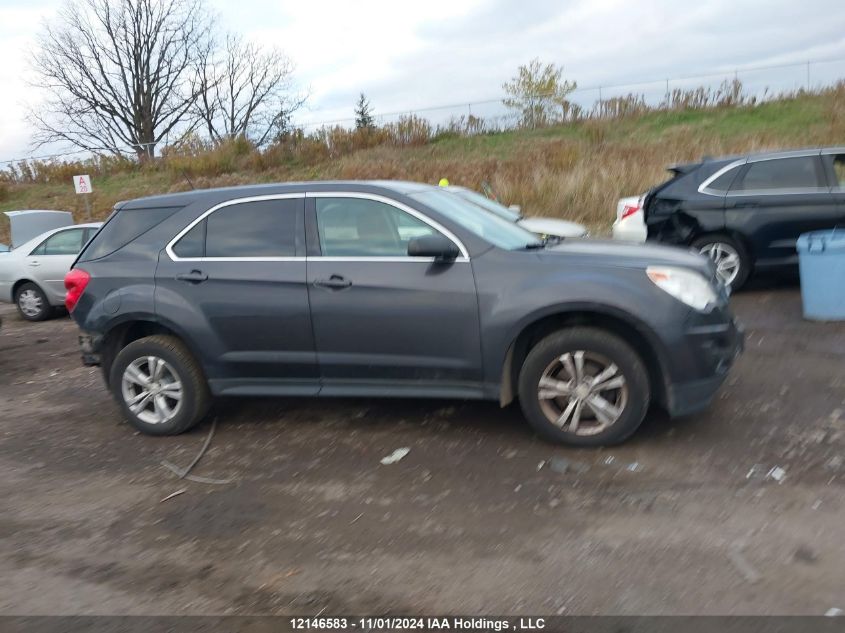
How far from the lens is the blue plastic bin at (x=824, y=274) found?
729cm

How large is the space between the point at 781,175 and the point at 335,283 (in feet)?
20.8

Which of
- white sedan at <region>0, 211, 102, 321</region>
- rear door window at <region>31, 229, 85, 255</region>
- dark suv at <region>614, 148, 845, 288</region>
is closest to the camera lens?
dark suv at <region>614, 148, 845, 288</region>

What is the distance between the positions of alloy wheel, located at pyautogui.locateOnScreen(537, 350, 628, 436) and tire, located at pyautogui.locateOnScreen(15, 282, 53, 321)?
32.8ft

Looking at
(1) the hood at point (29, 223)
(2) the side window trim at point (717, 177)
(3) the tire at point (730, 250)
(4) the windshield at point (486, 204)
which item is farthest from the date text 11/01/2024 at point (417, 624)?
(1) the hood at point (29, 223)

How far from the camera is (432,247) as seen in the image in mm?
4742

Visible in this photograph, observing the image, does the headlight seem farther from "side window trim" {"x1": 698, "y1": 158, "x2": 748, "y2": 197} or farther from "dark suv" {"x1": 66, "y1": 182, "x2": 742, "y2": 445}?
"side window trim" {"x1": 698, "y1": 158, "x2": 748, "y2": 197}

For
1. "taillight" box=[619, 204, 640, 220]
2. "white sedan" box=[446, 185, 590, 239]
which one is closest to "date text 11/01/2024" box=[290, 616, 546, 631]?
"white sedan" box=[446, 185, 590, 239]

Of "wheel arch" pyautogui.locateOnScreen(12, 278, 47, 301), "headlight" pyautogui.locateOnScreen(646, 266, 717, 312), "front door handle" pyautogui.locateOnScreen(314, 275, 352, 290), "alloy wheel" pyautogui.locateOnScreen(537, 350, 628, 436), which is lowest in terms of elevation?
"alloy wheel" pyautogui.locateOnScreen(537, 350, 628, 436)

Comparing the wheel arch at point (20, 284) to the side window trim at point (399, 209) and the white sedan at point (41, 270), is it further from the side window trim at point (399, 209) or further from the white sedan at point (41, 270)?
the side window trim at point (399, 209)

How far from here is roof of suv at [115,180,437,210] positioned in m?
5.22

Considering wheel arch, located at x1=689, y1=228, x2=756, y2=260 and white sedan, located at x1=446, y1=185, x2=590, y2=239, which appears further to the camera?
wheel arch, located at x1=689, y1=228, x2=756, y2=260

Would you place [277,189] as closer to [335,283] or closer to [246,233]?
[246,233]

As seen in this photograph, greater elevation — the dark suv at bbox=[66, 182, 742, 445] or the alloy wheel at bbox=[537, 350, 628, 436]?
the dark suv at bbox=[66, 182, 742, 445]

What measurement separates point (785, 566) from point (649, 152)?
16460 millimetres
